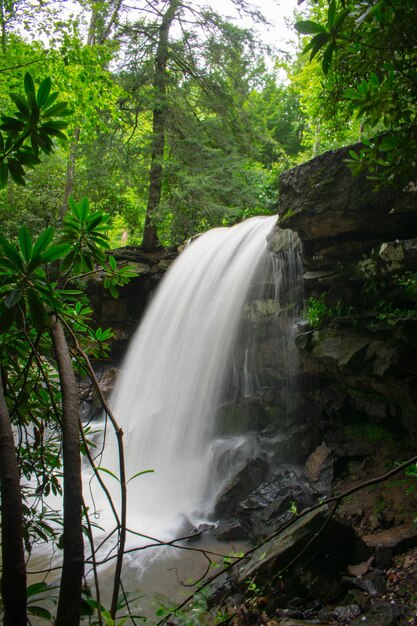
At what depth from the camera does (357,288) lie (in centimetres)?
606

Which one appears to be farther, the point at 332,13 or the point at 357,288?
the point at 357,288

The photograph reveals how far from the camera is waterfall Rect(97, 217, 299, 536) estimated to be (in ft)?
21.7

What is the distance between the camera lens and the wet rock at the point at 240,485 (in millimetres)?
5789

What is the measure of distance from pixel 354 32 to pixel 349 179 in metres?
3.57

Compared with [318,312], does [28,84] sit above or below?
above

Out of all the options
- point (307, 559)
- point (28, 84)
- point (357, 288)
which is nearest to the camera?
point (28, 84)

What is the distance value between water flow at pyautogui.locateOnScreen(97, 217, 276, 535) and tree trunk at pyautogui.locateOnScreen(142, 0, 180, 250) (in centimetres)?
237

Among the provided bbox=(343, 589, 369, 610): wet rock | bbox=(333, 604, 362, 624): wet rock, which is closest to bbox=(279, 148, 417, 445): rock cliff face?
bbox=(343, 589, 369, 610): wet rock

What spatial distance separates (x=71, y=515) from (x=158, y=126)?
1258 cm

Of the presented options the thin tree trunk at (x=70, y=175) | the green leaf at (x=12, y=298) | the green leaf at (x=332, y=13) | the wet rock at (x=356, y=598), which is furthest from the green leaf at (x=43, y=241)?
the thin tree trunk at (x=70, y=175)

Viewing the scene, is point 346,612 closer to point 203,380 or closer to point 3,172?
point 3,172

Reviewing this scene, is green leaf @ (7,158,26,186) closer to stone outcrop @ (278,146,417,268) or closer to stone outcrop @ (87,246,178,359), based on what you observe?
stone outcrop @ (278,146,417,268)

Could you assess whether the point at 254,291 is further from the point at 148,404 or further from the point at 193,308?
the point at 148,404

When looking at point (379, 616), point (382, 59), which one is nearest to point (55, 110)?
point (382, 59)
